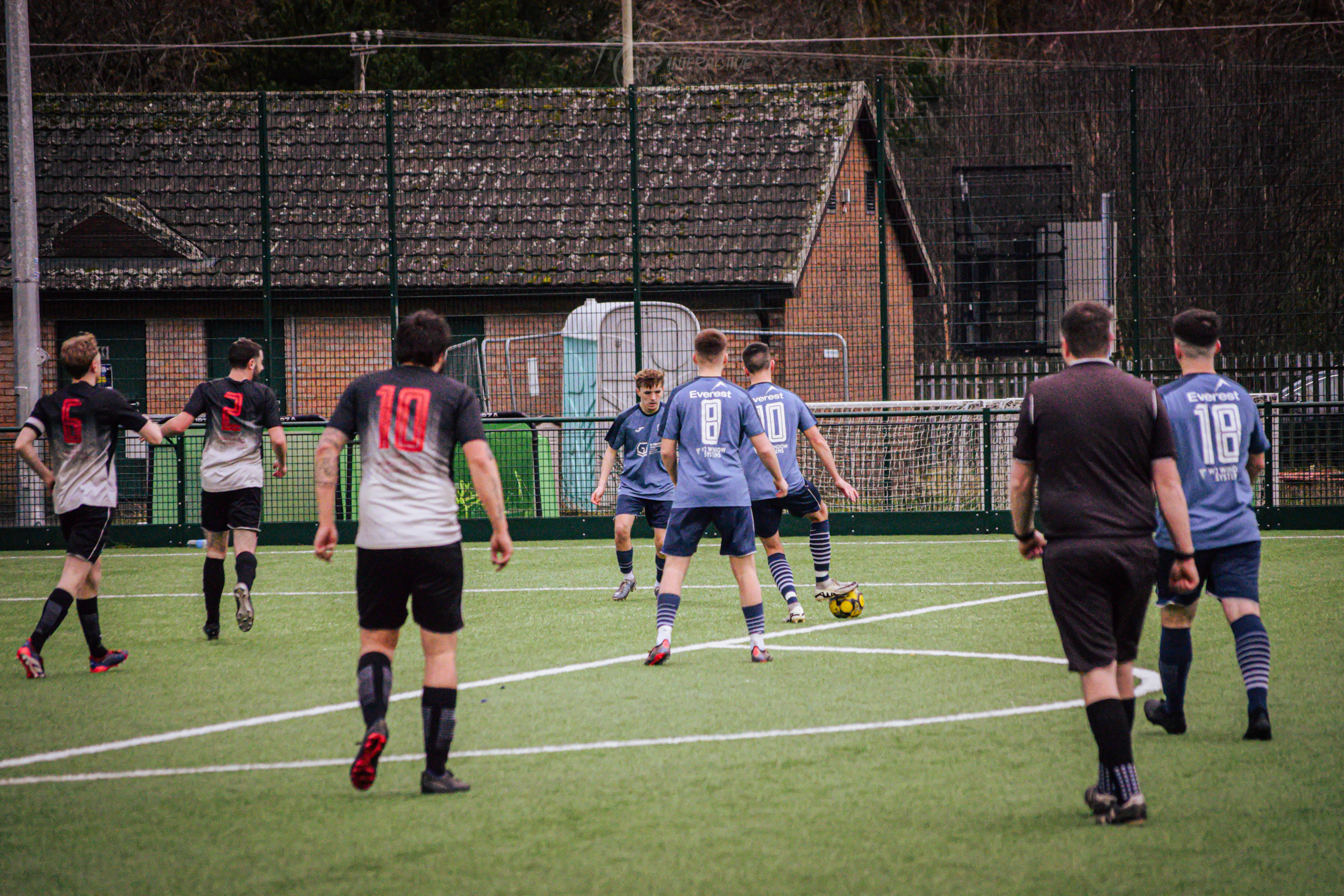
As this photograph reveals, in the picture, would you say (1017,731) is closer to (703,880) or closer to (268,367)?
(703,880)

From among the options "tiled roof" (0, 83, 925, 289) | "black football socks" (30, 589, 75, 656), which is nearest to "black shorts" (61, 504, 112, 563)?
"black football socks" (30, 589, 75, 656)

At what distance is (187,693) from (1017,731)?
4.43 m

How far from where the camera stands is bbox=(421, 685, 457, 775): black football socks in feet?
17.8

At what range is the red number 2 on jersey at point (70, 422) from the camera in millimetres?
8336

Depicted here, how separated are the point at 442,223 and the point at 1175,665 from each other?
18.3m

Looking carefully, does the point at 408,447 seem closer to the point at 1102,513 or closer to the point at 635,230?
the point at 1102,513

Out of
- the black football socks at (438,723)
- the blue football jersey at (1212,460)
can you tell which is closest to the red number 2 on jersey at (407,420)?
the black football socks at (438,723)

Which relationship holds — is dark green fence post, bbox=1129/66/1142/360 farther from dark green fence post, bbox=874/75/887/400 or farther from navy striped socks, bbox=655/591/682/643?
navy striped socks, bbox=655/591/682/643

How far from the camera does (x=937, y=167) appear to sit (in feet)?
67.3

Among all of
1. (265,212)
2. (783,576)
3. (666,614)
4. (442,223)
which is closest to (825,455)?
(783,576)

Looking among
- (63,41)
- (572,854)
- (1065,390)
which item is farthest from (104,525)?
(63,41)

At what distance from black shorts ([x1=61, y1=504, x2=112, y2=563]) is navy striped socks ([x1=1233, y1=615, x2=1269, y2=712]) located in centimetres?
632

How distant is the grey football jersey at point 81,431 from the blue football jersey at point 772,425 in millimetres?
4132

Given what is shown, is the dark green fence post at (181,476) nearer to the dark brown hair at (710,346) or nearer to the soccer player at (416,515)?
the dark brown hair at (710,346)
